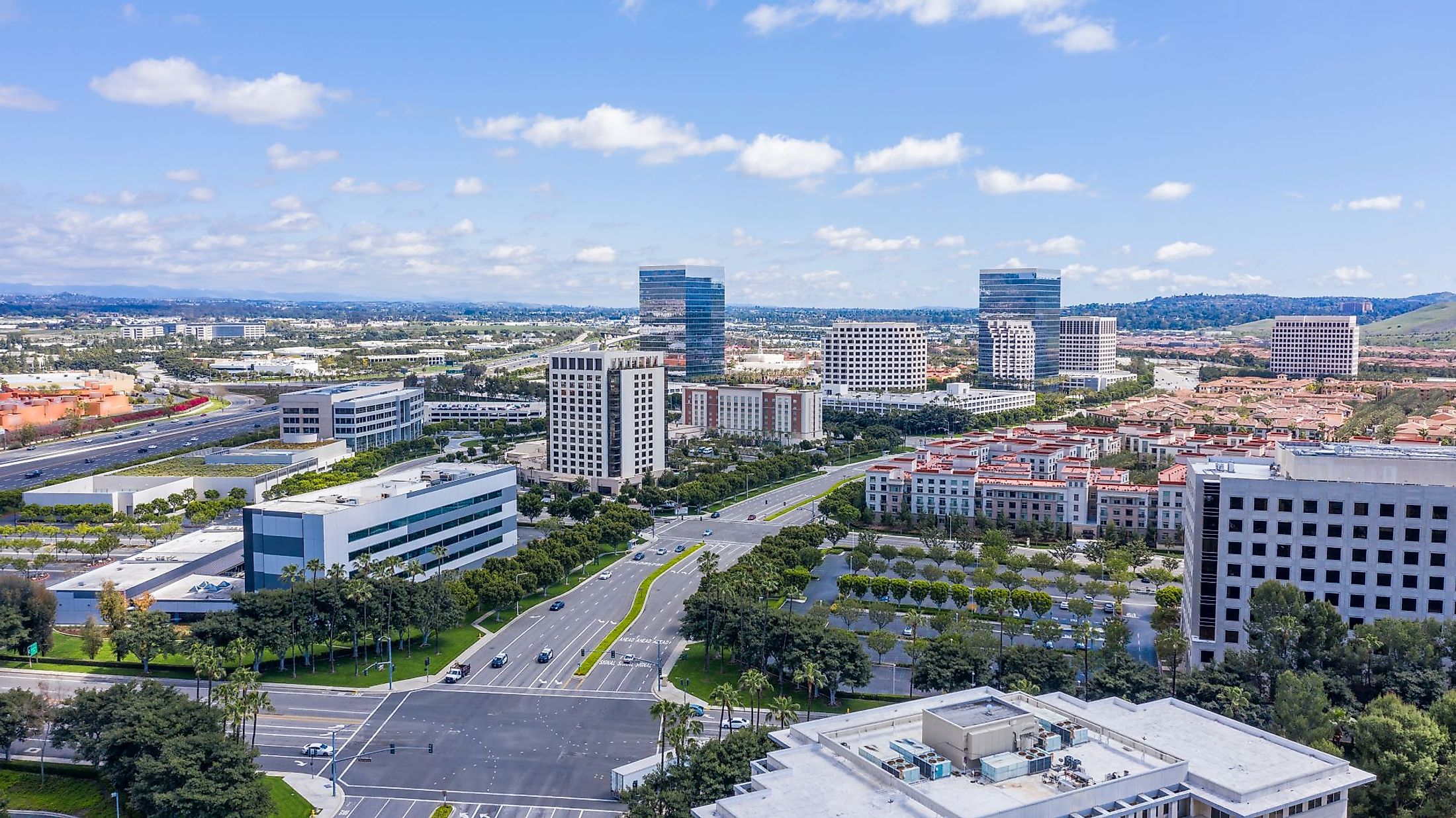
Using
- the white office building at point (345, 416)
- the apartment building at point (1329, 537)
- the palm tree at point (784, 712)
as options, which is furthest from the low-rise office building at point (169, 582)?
the apartment building at point (1329, 537)

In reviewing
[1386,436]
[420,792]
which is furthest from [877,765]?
[1386,436]

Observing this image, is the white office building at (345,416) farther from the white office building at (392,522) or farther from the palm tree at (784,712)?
the palm tree at (784,712)

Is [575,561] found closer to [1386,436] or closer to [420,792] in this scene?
[420,792]

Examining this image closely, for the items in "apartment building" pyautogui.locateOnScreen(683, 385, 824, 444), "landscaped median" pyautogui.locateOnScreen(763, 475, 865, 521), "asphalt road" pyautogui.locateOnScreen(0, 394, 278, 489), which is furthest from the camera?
"apartment building" pyautogui.locateOnScreen(683, 385, 824, 444)

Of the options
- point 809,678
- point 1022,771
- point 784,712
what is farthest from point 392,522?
point 1022,771

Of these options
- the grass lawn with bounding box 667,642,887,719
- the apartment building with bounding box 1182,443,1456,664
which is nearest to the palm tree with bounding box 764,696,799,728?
the grass lawn with bounding box 667,642,887,719

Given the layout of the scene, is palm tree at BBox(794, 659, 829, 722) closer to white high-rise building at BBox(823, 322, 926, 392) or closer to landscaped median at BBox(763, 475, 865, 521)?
landscaped median at BBox(763, 475, 865, 521)

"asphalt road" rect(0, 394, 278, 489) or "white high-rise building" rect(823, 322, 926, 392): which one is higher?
"white high-rise building" rect(823, 322, 926, 392)
